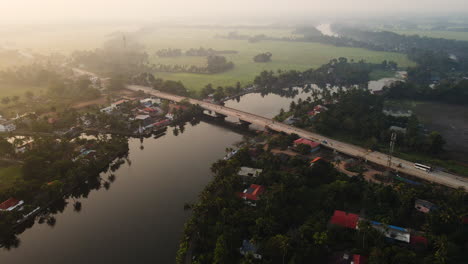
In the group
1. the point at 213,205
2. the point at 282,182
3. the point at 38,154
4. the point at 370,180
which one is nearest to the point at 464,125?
the point at 370,180

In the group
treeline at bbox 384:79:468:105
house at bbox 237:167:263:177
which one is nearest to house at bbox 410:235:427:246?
house at bbox 237:167:263:177

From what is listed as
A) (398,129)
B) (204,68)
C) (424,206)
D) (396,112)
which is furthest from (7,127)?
(396,112)

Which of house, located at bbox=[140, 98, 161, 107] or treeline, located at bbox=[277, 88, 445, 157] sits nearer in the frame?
Answer: treeline, located at bbox=[277, 88, 445, 157]

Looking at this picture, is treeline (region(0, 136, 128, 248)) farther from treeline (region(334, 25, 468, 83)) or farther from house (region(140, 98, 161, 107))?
treeline (region(334, 25, 468, 83))

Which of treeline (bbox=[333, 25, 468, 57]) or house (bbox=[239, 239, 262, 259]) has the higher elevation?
treeline (bbox=[333, 25, 468, 57])

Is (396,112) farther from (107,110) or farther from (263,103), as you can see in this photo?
(107,110)

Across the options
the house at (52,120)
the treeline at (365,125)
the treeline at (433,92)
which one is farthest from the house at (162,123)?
the treeline at (433,92)
